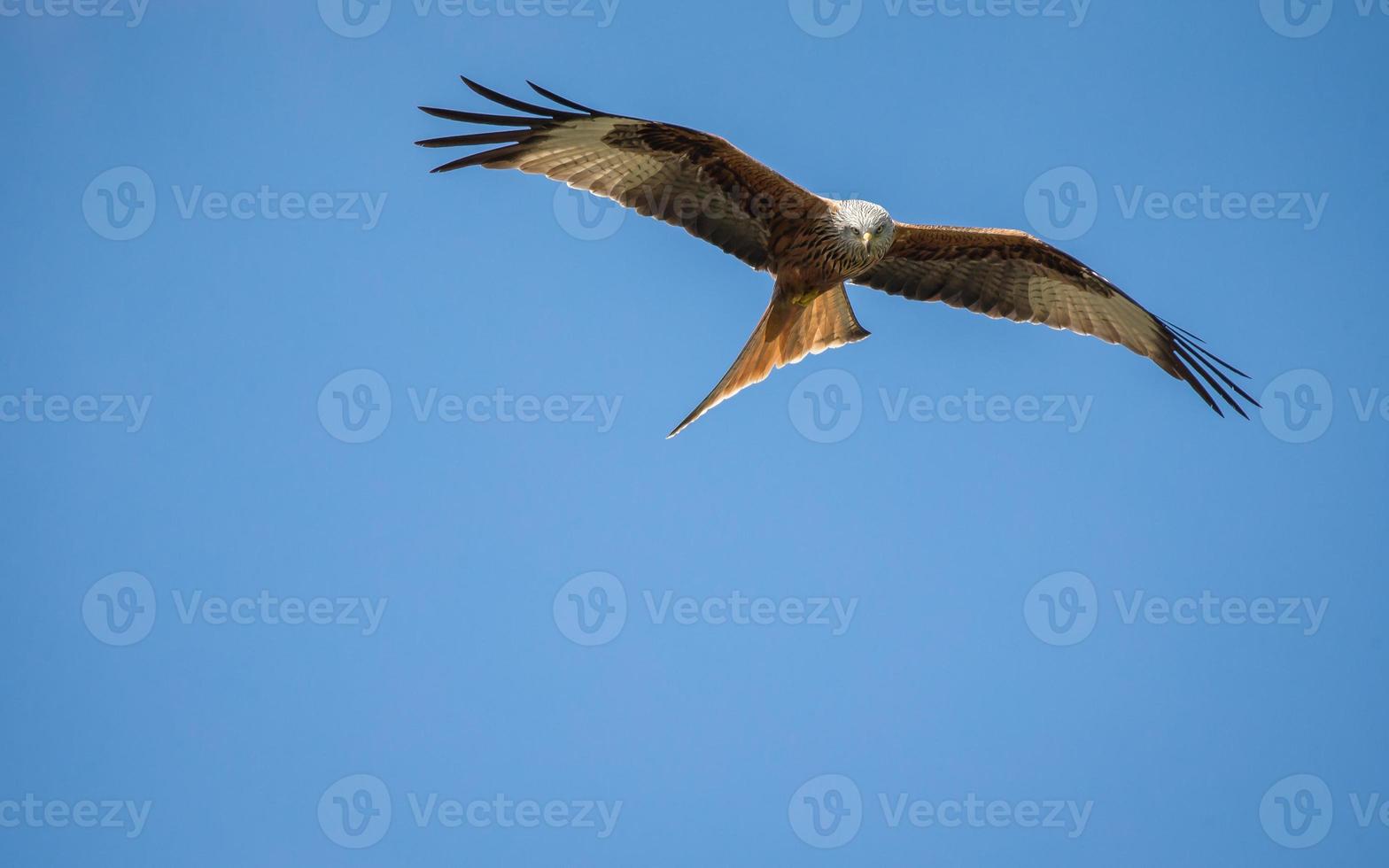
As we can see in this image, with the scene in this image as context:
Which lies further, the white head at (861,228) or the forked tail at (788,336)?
the forked tail at (788,336)

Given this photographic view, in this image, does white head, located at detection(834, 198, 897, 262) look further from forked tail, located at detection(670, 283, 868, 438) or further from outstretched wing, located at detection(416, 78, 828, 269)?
forked tail, located at detection(670, 283, 868, 438)

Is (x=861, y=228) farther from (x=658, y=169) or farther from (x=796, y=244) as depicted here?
(x=658, y=169)

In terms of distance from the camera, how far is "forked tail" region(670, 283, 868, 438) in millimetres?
9105

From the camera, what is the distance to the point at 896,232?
9.43 meters

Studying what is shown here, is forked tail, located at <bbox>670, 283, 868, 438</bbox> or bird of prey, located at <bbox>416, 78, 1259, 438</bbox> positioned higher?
bird of prey, located at <bbox>416, 78, 1259, 438</bbox>

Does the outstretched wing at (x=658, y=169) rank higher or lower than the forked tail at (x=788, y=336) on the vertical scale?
higher

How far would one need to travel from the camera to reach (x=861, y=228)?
8.72m

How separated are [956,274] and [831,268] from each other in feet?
4.70

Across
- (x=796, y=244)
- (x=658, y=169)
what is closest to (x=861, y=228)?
(x=796, y=244)

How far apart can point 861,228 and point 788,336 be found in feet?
3.62

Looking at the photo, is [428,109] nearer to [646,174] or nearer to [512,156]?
[512,156]

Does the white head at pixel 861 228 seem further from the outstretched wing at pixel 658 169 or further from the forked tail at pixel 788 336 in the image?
the forked tail at pixel 788 336

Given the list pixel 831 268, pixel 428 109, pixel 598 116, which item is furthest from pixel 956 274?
pixel 428 109

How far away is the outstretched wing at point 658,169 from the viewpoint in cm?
855
